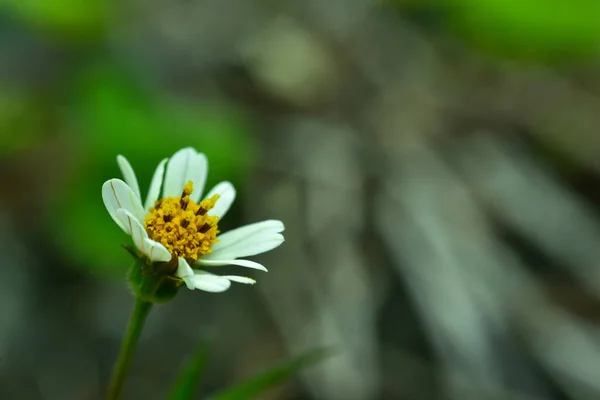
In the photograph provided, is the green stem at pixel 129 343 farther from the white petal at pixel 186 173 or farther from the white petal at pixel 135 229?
the white petal at pixel 186 173

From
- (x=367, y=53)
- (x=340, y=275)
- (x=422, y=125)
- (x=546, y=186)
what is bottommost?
(x=340, y=275)

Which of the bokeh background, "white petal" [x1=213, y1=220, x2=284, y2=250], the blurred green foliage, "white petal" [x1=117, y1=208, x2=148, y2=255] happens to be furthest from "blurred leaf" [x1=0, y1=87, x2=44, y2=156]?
the blurred green foliage

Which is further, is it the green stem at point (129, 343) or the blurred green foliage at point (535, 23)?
the blurred green foliage at point (535, 23)

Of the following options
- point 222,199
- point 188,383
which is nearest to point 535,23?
point 222,199

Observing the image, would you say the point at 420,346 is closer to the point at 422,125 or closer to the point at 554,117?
the point at 422,125

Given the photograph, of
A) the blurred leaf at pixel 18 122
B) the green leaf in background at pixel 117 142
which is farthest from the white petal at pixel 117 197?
the blurred leaf at pixel 18 122

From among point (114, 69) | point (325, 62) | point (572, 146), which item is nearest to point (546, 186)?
point (572, 146)

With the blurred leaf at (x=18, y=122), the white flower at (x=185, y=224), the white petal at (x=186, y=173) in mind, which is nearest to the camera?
the white flower at (x=185, y=224)
